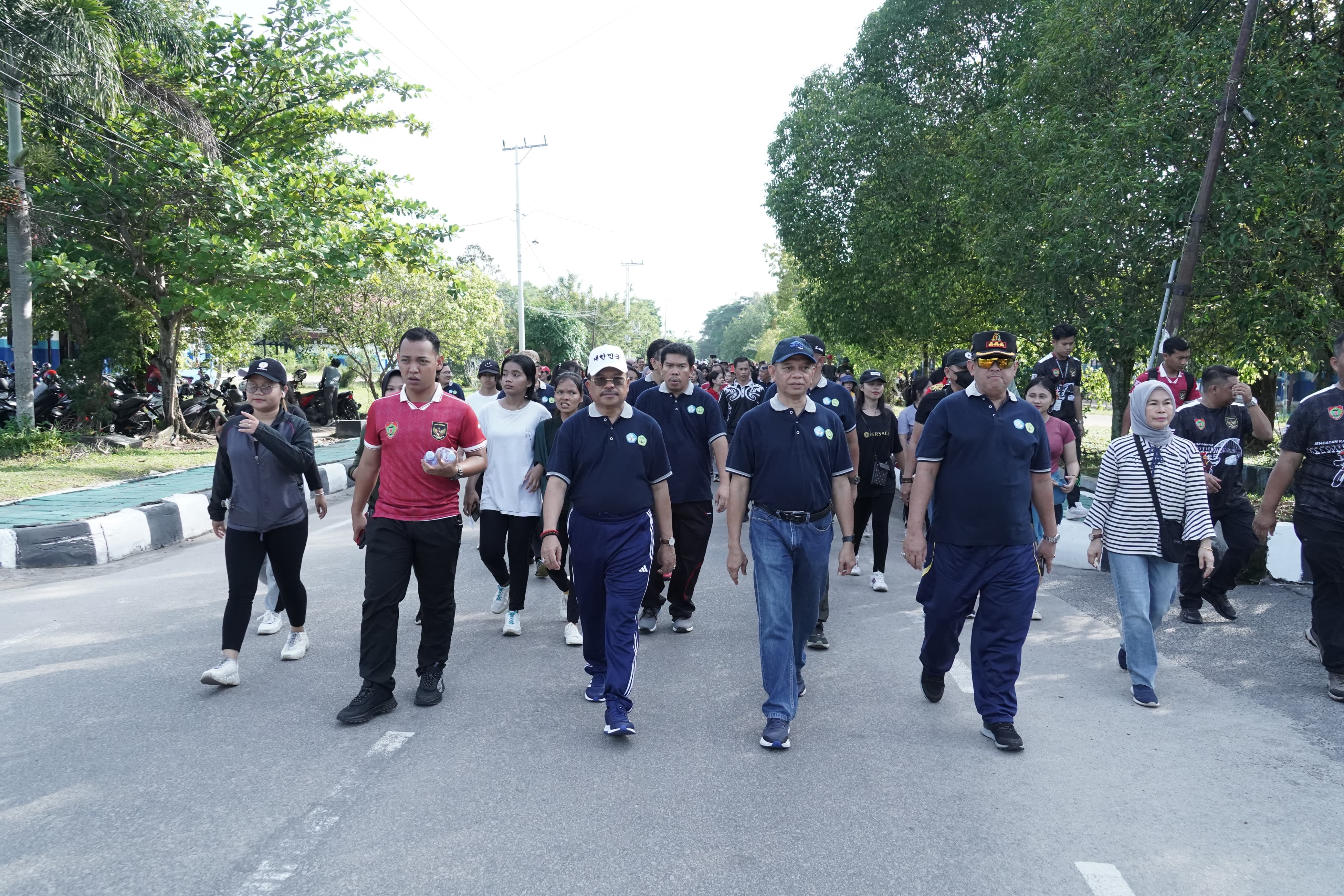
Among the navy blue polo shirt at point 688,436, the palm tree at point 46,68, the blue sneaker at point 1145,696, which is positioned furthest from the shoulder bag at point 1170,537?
the palm tree at point 46,68

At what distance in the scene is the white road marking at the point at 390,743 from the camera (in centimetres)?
443

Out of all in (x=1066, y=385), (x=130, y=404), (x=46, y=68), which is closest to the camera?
(x=1066, y=385)

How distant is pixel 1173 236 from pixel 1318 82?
106 inches

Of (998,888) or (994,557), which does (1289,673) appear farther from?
(998,888)

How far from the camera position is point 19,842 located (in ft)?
11.5

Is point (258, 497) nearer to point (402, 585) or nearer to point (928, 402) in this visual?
point (402, 585)

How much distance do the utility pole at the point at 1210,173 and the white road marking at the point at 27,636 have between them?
11.4 metres

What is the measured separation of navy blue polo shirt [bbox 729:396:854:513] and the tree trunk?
47.9 feet

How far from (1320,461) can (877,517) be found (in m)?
→ 3.23

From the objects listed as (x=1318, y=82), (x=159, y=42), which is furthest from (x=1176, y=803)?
(x=159, y=42)

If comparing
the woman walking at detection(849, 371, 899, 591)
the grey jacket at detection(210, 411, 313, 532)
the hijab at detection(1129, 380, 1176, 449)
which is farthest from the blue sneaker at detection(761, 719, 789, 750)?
the woman walking at detection(849, 371, 899, 591)

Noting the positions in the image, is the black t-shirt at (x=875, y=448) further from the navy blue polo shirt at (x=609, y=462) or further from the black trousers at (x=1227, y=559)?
the navy blue polo shirt at (x=609, y=462)

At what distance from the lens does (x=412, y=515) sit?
5008 millimetres

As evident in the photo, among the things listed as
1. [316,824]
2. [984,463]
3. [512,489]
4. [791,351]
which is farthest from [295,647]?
[984,463]
